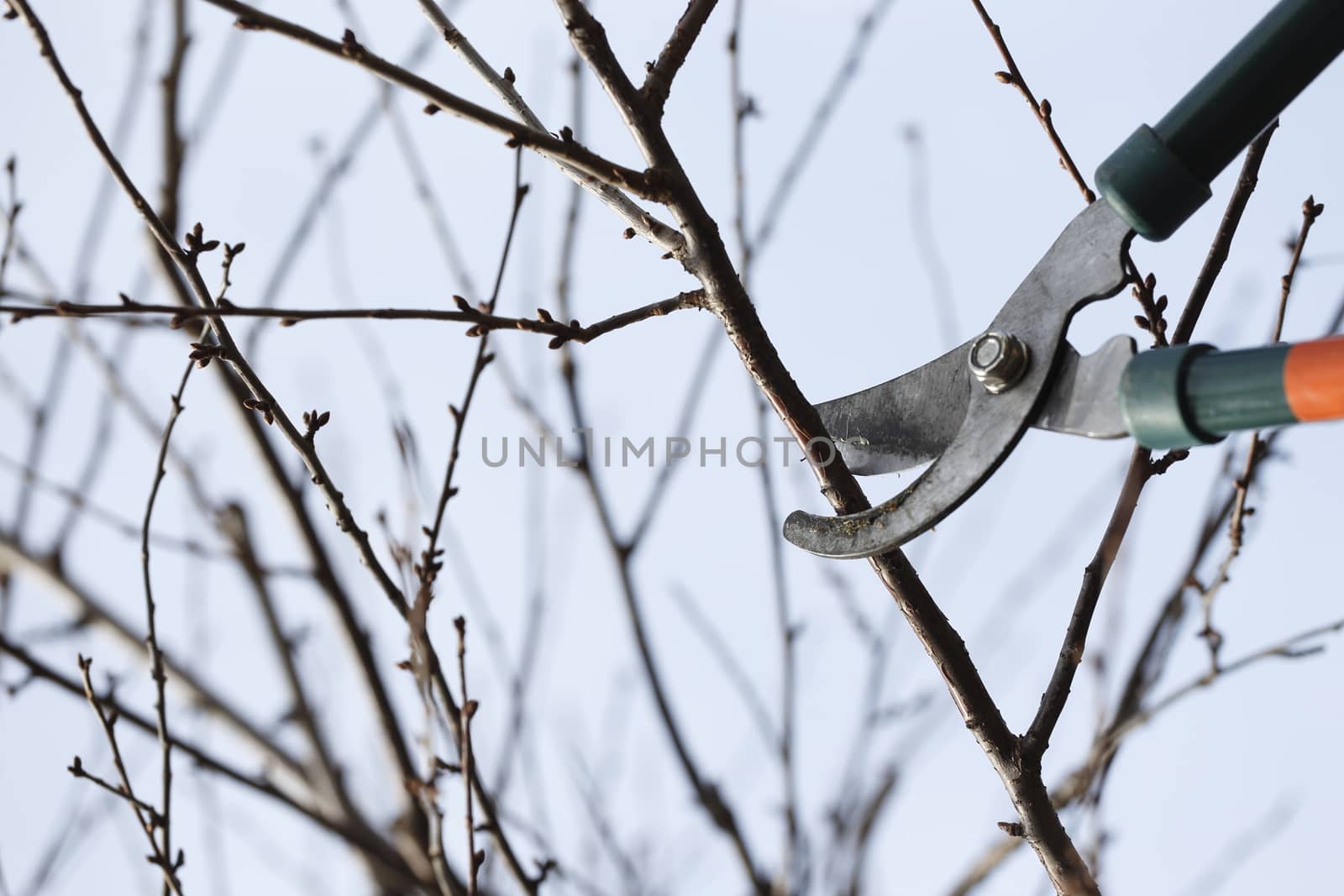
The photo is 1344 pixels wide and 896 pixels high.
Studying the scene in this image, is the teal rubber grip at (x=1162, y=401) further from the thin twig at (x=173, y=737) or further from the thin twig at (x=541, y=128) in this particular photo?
the thin twig at (x=173, y=737)

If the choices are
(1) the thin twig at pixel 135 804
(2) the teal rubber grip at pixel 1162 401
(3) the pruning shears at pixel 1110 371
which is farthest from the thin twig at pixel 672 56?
(1) the thin twig at pixel 135 804

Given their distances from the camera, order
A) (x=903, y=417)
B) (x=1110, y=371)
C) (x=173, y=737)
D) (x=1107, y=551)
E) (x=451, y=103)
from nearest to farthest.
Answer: (x=451, y=103) < (x=1110, y=371) < (x=1107, y=551) < (x=903, y=417) < (x=173, y=737)

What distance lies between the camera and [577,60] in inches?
96.1

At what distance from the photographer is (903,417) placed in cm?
159

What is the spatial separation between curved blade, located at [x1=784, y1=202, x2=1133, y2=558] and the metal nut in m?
0.01

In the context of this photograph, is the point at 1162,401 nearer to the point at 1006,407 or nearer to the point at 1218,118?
the point at 1006,407

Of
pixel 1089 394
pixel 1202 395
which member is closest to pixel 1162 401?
pixel 1202 395

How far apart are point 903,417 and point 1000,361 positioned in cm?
18

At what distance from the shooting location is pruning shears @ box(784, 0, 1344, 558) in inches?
47.5

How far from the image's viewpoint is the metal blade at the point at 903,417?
1.55 meters

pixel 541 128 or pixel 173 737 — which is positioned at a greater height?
pixel 541 128

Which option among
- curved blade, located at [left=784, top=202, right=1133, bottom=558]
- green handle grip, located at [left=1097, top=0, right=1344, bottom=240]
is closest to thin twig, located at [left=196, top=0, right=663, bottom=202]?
curved blade, located at [left=784, top=202, right=1133, bottom=558]

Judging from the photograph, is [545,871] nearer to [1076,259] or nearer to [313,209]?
[1076,259]

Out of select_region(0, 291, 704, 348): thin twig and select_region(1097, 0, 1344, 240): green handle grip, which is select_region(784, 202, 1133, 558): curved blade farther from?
select_region(0, 291, 704, 348): thin twig
